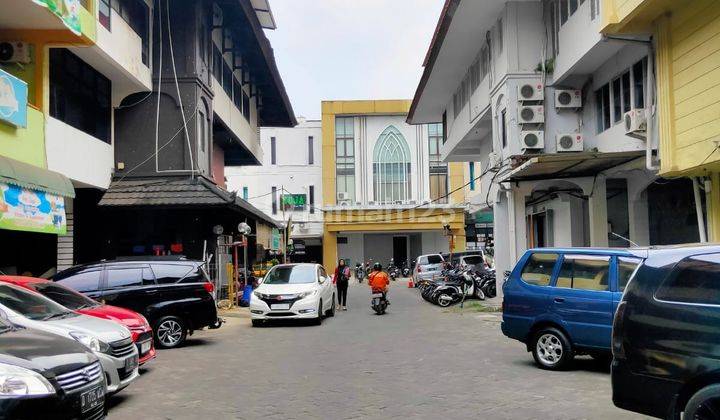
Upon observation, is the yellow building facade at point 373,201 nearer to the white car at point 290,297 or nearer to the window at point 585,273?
the white car at point 290,297

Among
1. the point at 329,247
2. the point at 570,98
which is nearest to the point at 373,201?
the point at 329,247

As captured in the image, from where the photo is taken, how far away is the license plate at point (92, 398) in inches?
214

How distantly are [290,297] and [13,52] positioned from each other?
823 centimetres

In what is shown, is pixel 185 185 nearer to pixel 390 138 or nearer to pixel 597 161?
pixel 597 161

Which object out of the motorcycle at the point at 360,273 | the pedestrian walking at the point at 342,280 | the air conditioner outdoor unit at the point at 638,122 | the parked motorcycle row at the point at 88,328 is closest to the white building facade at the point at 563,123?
the air conditioner outdoor unit at the point at 638,122

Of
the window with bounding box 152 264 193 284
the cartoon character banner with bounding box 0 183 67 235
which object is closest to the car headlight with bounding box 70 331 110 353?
the window with bounding box 152 264 193 284

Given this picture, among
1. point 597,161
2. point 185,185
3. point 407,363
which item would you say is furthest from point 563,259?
point 185,185

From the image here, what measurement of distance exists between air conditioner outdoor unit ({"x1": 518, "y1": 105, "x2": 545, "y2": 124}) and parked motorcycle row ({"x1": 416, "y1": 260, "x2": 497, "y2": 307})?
607cm

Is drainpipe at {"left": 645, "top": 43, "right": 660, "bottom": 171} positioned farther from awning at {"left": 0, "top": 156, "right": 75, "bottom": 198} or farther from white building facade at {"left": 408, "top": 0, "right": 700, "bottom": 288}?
awning at {"left": 0, "top": 156, "right": 75, "bottom": 198}

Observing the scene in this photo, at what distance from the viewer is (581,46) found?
1538cm

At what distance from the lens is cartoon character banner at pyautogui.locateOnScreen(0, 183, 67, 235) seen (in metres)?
11.7

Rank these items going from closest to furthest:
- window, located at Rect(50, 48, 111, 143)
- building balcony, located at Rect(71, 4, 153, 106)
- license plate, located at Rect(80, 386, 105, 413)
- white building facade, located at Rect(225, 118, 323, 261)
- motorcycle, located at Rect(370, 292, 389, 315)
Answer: license plate, located at Rect(80, 386, 105, 413), window, located at Rect(50, 48, 111, 143), building balcony, located at Rect(71, 4, 153, 106), motorcycle, located at Rect(370, 292, 389, 315), white building facade, located at Rect(225, 118, 323, 261)

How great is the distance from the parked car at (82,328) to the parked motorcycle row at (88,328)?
1cm

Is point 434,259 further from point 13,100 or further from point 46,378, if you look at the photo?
point 46,378
